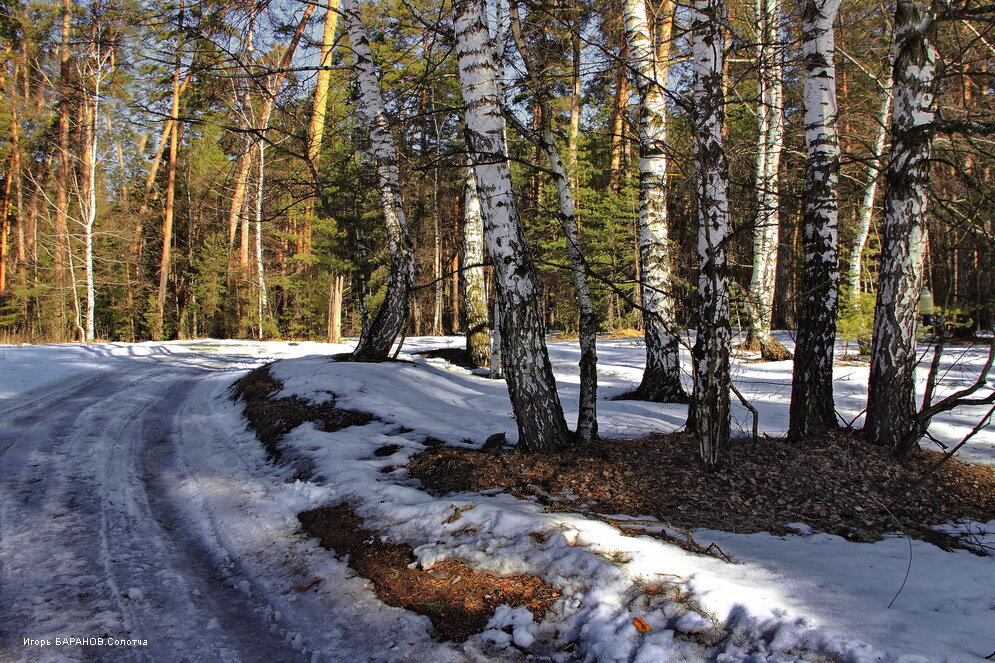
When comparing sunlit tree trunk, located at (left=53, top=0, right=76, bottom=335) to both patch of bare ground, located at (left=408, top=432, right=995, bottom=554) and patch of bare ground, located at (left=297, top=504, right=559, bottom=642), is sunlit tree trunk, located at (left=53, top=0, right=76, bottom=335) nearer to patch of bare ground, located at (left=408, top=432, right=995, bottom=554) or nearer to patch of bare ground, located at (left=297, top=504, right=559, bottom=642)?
patch of bare ground, located at (left=408, top=432, right=995, bottom=554)

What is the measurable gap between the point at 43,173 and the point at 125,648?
3387cm

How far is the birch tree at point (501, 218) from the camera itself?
448 cm

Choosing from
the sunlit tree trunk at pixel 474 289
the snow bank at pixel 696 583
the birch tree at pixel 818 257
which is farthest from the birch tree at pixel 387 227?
the birch tree at pixel 818 257

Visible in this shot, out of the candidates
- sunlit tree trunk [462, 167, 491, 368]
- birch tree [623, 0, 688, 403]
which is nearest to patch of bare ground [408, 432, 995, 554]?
birch tree [623, 0, 688, 403]

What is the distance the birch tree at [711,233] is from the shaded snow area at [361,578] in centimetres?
100

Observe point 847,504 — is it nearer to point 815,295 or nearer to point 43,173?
point 815,295

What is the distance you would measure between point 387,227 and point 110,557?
7121mm

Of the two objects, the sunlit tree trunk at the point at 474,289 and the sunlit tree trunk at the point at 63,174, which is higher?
the sunlit tree trunk at the point at 63,174

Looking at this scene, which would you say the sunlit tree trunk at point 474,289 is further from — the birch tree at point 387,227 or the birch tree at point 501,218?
the birch tree at point 501,218

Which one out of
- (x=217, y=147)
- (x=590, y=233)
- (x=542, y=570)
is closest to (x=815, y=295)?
(x=542, y=570)

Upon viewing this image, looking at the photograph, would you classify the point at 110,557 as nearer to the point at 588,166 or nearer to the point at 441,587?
the point at 441,587

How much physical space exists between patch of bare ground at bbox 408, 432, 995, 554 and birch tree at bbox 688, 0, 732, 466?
14.9 inches

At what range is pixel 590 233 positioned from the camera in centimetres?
2050

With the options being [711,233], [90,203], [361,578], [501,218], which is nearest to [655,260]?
[711,233]
